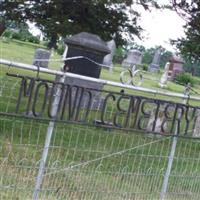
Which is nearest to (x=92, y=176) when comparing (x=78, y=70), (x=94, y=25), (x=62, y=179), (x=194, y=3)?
(x=62, y=179)

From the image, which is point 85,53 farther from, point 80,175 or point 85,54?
point 80,175

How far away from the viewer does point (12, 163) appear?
6211 millimetres

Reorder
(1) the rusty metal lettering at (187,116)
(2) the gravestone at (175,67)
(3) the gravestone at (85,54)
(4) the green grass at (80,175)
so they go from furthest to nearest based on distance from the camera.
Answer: (2) the gravestone at (175,67)
(3) the gravestone at (85,54)
(1) the rusty metal lettering at (187,116)
(4) the green grass at (80,175)

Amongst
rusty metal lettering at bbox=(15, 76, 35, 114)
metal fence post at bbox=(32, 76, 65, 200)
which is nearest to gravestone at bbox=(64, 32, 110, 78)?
metal fence post at bbox=(32, 76, 65, 200)

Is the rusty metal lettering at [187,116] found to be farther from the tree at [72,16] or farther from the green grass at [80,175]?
the tree at [72,16]

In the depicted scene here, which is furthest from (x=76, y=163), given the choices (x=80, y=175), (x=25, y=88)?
(x=25, y=88)

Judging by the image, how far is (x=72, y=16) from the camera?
19.6 meters

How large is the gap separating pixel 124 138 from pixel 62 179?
1.94 meters

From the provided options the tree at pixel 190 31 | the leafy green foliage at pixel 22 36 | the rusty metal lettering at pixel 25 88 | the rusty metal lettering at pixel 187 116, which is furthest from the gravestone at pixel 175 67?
the rusty metal lettering at pixel 25 88

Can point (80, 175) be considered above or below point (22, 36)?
below

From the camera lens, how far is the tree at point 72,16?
19.0m

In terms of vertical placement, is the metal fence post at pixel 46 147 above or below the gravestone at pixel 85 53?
A: below

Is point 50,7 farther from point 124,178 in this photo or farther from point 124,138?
point 124,178

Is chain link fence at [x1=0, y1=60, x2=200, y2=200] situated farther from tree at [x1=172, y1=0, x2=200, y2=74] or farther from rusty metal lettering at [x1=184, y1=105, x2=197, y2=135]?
tree at [x1=172, y1=0, x2=200, y2=74]
